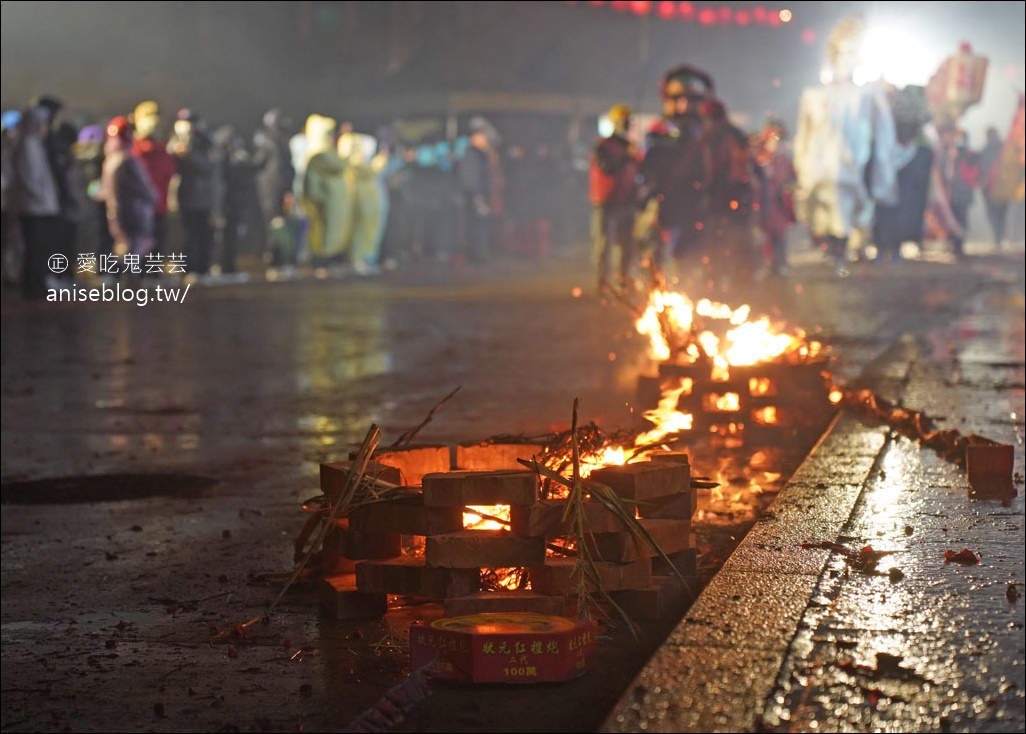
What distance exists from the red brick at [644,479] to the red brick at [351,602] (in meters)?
0.73

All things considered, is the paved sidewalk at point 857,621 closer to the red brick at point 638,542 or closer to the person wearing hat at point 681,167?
the red brick at point 638,542

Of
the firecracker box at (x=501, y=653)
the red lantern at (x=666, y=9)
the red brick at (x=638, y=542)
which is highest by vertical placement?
the red lantern at (x=666, y=9)

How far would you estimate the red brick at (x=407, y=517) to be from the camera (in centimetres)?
479

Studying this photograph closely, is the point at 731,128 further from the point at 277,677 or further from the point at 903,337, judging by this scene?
the point at 277,677

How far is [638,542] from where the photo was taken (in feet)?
15.7

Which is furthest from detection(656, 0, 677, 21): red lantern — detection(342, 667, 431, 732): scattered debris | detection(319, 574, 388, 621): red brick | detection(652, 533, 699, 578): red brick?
detection(342, 667, 431, 732): scattered debris

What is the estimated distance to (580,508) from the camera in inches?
182

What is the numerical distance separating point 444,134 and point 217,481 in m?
27.2

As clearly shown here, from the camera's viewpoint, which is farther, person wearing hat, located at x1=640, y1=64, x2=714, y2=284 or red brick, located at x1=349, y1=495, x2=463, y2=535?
person wearing hat, located at x1=640, y1=64, x2=714, y2=284

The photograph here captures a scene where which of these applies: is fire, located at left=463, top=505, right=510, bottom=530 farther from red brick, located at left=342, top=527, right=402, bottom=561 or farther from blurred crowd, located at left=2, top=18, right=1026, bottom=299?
blurred crowd, located at left=2, top=18, right=1026, bottom=299

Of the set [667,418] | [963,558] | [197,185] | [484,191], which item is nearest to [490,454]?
[963,558]

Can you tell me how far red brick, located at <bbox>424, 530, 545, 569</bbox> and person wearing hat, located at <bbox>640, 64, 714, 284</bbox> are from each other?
11236mm

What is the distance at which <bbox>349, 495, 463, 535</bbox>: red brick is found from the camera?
4.79m

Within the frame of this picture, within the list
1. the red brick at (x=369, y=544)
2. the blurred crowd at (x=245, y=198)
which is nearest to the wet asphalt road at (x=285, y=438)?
the red brick at (x=369, y=544)
